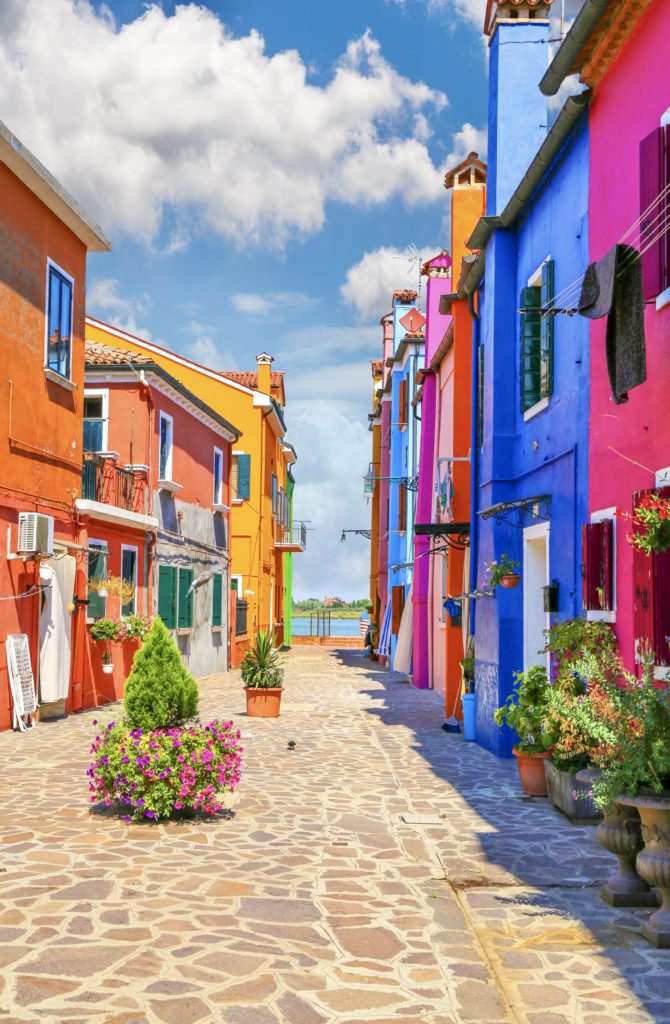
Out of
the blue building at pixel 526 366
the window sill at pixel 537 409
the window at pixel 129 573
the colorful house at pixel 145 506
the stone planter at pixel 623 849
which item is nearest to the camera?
the stone planter at pixel 623 849

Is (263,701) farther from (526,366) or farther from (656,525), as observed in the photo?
(656,525)

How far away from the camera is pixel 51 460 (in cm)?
1459

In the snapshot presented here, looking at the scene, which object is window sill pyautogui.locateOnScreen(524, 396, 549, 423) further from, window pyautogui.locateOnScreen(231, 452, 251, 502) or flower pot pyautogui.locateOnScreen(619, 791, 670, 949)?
window pyautogui.locateOnScreen(231, 452, 251, 502)

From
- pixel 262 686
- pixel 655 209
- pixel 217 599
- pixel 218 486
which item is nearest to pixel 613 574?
pixel 655 209

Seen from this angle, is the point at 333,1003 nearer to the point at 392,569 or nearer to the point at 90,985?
the point at 90,985

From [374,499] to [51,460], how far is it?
24643mm

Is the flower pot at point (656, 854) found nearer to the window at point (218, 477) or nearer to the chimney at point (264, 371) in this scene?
the window at point (218, 477)

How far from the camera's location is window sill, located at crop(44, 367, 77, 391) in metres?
14.3

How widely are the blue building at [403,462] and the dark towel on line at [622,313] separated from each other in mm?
18166

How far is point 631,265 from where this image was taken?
7.10m

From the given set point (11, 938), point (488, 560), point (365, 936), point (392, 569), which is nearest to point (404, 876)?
point (365, 936)

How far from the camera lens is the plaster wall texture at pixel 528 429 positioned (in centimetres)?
944

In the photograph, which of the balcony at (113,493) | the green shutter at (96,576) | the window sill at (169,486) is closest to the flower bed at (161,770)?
the balcony at (113,493)

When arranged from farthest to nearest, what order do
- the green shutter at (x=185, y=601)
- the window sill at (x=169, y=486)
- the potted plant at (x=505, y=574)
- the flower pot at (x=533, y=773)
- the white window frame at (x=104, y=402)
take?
the green shutter at (x=185, y=601)
the window sill at (x=169, y=486)
the white window frame at (x=104, y=402)
the potted plant at (x=505, y=574)
the flower pot at (x=533, y=773)
